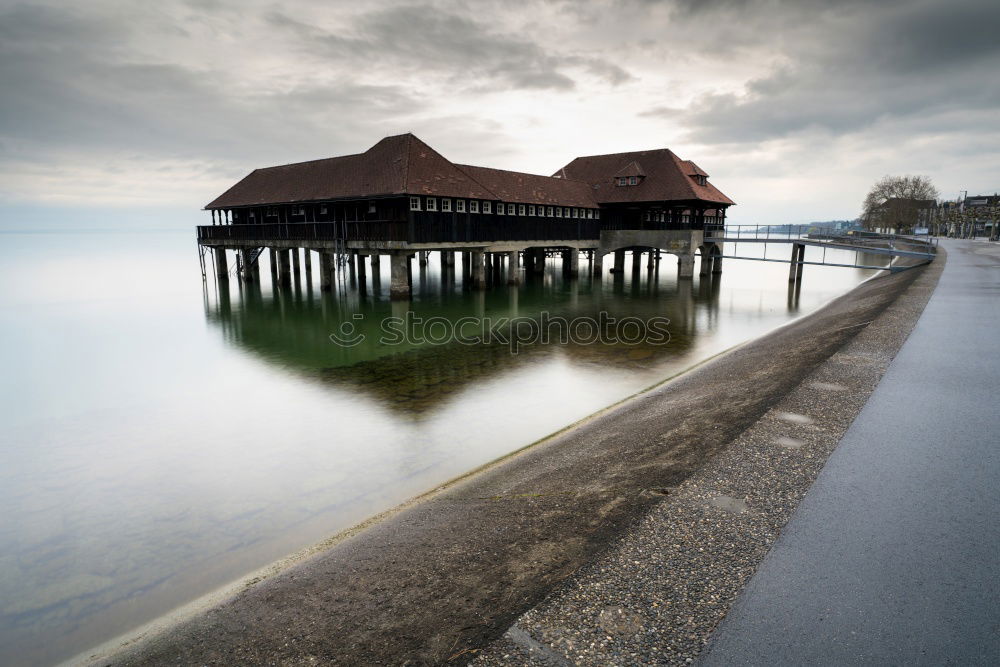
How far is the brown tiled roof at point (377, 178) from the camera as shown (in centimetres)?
2495

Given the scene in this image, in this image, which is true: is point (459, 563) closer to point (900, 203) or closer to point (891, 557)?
point (891, 557)

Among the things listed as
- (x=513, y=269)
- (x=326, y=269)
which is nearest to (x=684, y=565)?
(x=513, y=269)

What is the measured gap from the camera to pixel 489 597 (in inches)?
167

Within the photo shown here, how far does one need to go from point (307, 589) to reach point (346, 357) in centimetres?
1170

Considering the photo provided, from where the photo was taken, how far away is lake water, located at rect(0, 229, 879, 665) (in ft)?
19.9

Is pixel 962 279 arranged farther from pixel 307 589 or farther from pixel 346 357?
pixel 307 589

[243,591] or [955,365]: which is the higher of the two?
[955,365]

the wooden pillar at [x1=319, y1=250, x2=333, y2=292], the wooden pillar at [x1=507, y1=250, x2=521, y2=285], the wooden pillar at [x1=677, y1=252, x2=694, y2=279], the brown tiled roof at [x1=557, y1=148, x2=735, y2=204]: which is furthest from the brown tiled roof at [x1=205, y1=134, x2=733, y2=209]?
the wooden pillar at [x1=677, y1=252, x2=694, y2=279]

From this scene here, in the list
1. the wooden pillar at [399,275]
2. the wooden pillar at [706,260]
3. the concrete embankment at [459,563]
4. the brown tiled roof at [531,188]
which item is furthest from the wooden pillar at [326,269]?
the wooden pillar at [706,260]

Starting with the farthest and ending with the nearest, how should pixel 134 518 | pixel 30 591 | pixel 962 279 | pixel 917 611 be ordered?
pixel 962 279
pixel 134 518
pixel 30 591
pixel 917 611

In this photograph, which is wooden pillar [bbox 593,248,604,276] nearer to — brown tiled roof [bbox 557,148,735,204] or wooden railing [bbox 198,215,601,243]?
wooden railing [bbox 198,215,601,243]

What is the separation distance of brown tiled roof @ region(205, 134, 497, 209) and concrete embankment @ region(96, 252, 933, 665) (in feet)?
62.4

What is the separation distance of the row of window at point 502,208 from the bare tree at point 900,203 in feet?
236

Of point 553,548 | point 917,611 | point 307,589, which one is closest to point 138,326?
point 307,589
